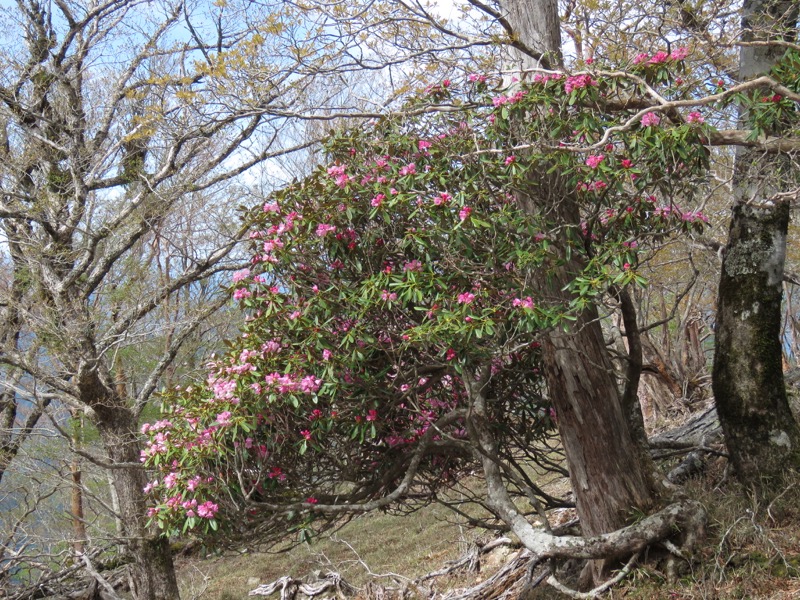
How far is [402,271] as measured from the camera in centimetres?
464

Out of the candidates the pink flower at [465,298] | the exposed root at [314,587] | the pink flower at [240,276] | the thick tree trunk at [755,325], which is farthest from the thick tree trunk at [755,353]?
the exposed root at [314,587]

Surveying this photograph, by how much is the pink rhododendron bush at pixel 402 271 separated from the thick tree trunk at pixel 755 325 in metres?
1.09

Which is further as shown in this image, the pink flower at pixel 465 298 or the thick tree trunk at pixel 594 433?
the thick tree trunk at pixel 594 433

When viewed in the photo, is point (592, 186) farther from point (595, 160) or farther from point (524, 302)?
point (524, 302)

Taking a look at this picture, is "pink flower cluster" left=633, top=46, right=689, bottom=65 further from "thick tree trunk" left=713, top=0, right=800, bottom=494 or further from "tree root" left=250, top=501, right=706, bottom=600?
"tree root" left=250, top=501, right=706, bottom=600

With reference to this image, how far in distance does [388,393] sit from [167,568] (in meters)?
6.73

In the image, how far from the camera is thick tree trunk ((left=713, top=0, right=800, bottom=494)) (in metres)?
5.40

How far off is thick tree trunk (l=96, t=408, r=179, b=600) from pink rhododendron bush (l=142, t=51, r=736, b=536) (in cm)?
549

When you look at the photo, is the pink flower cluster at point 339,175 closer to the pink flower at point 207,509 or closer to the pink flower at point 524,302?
the pink flower at point 524,302

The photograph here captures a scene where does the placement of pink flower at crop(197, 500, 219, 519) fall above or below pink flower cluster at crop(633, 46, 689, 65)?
below

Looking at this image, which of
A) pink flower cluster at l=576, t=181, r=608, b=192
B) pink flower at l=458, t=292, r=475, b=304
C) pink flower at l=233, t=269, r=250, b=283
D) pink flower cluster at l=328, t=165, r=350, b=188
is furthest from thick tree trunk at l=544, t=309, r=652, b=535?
pink flower at l=233, t=269, r=250, b=283

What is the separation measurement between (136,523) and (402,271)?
23.9 ft

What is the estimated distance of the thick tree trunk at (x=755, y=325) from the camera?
5398mm

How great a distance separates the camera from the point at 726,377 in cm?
564
